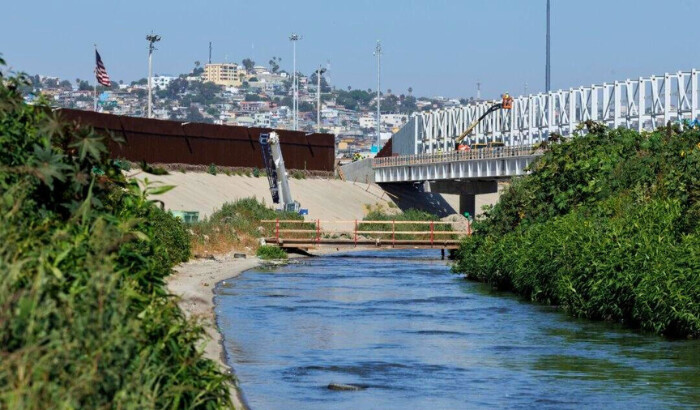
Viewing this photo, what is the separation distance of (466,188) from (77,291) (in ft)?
310

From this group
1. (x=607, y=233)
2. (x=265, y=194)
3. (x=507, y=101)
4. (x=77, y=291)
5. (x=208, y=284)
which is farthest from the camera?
(x=507, y=101)

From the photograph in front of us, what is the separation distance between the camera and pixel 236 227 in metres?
70.0

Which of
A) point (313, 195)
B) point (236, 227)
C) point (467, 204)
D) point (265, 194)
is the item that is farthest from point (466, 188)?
point (236, 227)

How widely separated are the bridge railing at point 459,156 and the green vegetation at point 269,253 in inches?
719

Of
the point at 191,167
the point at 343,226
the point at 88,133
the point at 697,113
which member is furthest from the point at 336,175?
the point at 88,133

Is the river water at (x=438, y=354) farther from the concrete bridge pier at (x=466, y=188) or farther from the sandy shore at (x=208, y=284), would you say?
the concrete bridge pier at (x=466, y=188)

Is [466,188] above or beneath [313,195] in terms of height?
above

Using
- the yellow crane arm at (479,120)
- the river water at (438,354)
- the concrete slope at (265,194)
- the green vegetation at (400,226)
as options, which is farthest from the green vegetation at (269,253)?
the yellow crane arm at (479,120)

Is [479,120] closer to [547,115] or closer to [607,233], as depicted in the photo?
[547,115]

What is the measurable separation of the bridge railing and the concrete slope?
3.00 meters

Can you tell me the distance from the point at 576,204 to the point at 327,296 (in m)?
9.62

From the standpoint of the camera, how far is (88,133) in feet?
44.6

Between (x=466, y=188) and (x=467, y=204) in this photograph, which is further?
(x=467, y=204)

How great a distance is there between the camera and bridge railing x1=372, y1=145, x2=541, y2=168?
288ft
